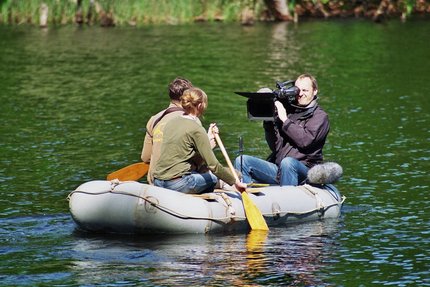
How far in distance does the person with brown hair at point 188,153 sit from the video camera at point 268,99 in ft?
3.72

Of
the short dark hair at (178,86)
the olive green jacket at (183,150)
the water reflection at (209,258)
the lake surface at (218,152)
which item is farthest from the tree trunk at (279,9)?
the olive green jacket at (183,150)

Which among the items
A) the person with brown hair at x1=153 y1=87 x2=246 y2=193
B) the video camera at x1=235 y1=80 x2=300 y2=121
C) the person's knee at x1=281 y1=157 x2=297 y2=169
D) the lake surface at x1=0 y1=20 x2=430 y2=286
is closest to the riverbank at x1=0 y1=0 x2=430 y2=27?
the lake surface at x1=0 y1=20 x2=430 y2=286

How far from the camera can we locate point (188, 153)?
12836mm

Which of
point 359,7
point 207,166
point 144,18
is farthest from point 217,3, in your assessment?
point 207,166

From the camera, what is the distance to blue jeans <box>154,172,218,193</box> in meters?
12.9

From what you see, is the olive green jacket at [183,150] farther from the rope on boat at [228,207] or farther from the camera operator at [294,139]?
the camera operator at [294,139]

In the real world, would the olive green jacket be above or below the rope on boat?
above

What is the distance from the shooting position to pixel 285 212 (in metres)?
13.5

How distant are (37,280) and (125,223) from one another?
5.81 feet

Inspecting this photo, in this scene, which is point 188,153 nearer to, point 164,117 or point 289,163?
point 164,117

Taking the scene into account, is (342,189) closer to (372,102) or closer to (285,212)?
(285,212)

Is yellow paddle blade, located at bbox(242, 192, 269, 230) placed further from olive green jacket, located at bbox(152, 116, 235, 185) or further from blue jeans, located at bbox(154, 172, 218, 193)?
blue jeans, located at bbox(154, 172, 218, 193)

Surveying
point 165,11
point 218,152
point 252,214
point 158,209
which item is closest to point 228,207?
point 252,214

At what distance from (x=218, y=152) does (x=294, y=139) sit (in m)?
5.01
